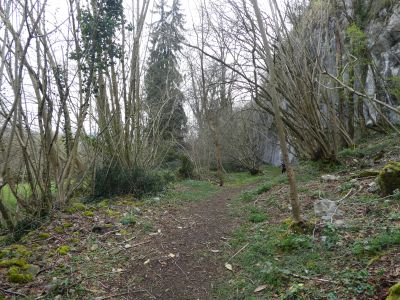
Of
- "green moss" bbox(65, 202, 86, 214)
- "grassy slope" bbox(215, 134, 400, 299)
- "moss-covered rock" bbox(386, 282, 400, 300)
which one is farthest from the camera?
"green moss" bbox(65, 202, 86, 214)

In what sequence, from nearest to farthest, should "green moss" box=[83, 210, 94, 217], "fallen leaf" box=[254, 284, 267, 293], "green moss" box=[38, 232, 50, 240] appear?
"fallen leaf" box=[254, 284, 267, 293]
"green moss" box=[38, 232, 50, 240]
"green moss" box=[83, 210, 94, 217]

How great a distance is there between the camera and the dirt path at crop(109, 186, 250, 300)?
3.80 m

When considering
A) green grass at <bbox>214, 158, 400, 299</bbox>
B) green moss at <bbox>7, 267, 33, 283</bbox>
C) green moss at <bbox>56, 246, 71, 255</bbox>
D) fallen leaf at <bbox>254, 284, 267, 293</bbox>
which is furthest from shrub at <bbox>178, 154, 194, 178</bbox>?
fallen leaf at <bbox>254, 284, 267, 293</bbox>

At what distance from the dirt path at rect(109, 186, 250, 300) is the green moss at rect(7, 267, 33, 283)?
1044 mm

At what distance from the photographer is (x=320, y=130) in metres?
9.25

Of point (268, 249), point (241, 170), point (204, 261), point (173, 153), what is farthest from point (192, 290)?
point (241, 170)

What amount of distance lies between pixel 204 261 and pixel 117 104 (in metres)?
5.66

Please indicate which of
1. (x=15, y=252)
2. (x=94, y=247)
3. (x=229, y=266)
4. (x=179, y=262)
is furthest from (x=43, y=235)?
(x=229, y=266)

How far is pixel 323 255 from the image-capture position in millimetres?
3691

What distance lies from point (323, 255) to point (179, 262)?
199cm

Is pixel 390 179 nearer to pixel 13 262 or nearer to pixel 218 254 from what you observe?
pixel 218 254

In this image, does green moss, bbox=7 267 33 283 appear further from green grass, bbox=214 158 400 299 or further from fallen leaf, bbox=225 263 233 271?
fallen leaf, bbox=225 263 233 271

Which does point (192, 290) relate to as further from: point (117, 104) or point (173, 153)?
point (173, 153)

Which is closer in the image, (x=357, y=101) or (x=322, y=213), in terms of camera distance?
(x=322, y=213)
